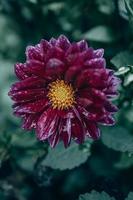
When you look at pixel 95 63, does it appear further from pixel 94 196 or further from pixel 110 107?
pixel 94 196

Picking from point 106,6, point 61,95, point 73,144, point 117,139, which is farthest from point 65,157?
point 106,6

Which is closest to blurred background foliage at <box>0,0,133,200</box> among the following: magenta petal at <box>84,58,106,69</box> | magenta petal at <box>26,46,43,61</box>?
magenta petal at <box>84,58,106,69</box>

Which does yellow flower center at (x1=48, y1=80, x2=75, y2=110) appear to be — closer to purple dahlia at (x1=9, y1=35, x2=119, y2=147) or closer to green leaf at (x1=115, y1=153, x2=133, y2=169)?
purple dahlia at (x1=9, y1=35, x2=119, y2=147)

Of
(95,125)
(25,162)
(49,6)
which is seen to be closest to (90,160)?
(25,162)

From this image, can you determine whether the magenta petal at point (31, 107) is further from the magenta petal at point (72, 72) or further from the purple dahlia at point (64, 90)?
the magenta petal at point (72, 72)

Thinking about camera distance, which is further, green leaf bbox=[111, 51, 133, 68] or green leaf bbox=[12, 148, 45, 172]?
green leaf bbox=[12, 148, 45, 172]

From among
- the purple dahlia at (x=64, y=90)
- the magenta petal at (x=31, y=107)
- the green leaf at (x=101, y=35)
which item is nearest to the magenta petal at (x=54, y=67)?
the purple dahlia at (x=64, y=90)

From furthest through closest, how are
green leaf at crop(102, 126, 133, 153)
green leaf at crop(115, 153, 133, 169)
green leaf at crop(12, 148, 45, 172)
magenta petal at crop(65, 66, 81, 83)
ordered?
green leaf at crop(12, 148, 45, 172) → green leaf at crop(115, 153, 133, 169) → green leaf at crop(102, 126, 133, 153) → magenta petal at crop(65, 66, 81, 83)

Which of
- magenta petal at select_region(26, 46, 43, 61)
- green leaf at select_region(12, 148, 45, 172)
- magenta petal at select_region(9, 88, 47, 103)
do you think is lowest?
green leaf at select_region(12, 148, 45, 172)
